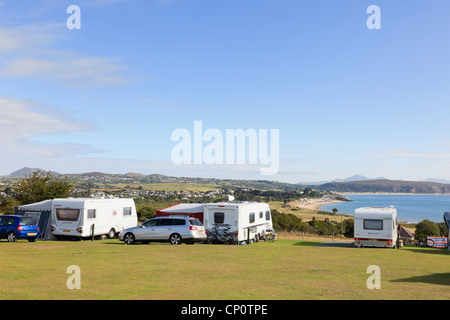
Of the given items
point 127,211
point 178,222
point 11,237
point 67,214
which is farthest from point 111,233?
point 178,222

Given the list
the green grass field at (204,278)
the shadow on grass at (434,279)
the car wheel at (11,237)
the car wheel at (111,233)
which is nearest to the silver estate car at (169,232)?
the car wheel at (111,233)

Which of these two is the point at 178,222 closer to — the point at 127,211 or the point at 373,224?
the point at 127,211

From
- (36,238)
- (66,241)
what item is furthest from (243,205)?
(36,238)

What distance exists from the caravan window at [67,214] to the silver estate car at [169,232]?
386 centimetres

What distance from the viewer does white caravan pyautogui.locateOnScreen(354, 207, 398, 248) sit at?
82.5ft

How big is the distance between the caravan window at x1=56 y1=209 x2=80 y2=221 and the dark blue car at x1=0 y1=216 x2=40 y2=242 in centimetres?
178

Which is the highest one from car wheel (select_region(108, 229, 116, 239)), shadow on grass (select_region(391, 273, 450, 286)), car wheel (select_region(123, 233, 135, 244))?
shadow on grass (select_region(391, 273, 450, 286))

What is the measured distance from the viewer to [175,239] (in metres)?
23.1

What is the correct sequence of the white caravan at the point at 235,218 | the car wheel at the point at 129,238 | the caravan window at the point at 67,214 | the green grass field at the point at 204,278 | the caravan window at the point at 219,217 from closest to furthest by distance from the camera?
the green grass field at the point at 204,278, the car wheel at the point at 129,238, the white caravan at the point at 235,218, the caravan window at the point at 219,217, the caravan window at the point at 67,214

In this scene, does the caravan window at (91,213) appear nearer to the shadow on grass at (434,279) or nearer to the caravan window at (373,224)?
the caravan window at (373,224)

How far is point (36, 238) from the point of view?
25578 millimetres

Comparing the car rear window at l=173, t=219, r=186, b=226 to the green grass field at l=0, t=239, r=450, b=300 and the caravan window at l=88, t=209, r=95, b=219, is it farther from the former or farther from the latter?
the caravan window at l=88, t=209, r=95, b=219

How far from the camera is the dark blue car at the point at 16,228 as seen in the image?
23922mm

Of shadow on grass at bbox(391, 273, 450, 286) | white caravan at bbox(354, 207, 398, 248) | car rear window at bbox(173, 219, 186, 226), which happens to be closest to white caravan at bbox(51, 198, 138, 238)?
car rear window at bbox(173, 219, 186, 226)
